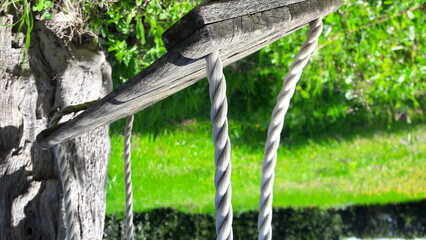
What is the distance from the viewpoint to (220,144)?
0.56 m

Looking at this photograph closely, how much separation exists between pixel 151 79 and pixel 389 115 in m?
3.54

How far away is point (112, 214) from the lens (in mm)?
3480

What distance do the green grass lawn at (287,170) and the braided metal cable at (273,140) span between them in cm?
221

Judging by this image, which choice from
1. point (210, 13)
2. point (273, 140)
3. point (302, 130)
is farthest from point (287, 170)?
point (210, 13)

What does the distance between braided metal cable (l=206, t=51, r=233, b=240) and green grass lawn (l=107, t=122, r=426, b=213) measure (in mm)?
2272

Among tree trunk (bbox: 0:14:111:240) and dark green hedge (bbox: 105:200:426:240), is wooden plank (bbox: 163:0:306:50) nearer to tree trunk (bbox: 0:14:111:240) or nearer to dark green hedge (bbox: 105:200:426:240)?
tree trunk (bbox: 0:14:111:240)

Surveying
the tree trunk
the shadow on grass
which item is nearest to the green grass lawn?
the shadow on grass

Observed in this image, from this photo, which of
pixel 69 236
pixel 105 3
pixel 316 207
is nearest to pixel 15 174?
pixel 69 236

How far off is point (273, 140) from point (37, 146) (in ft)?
2.74

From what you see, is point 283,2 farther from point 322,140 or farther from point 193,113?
point 322,140

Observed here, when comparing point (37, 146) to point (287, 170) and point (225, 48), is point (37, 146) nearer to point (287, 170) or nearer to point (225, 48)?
point (225, 48)

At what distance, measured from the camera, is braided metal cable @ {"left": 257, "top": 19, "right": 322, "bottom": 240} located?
0.59m

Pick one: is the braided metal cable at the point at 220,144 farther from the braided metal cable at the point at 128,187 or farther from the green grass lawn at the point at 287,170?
the green grass lawn at the point at 287,170

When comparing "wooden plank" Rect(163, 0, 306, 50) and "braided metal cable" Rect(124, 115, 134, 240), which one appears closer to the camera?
"wooden plank" Rect(163, 0, 306, 50)
